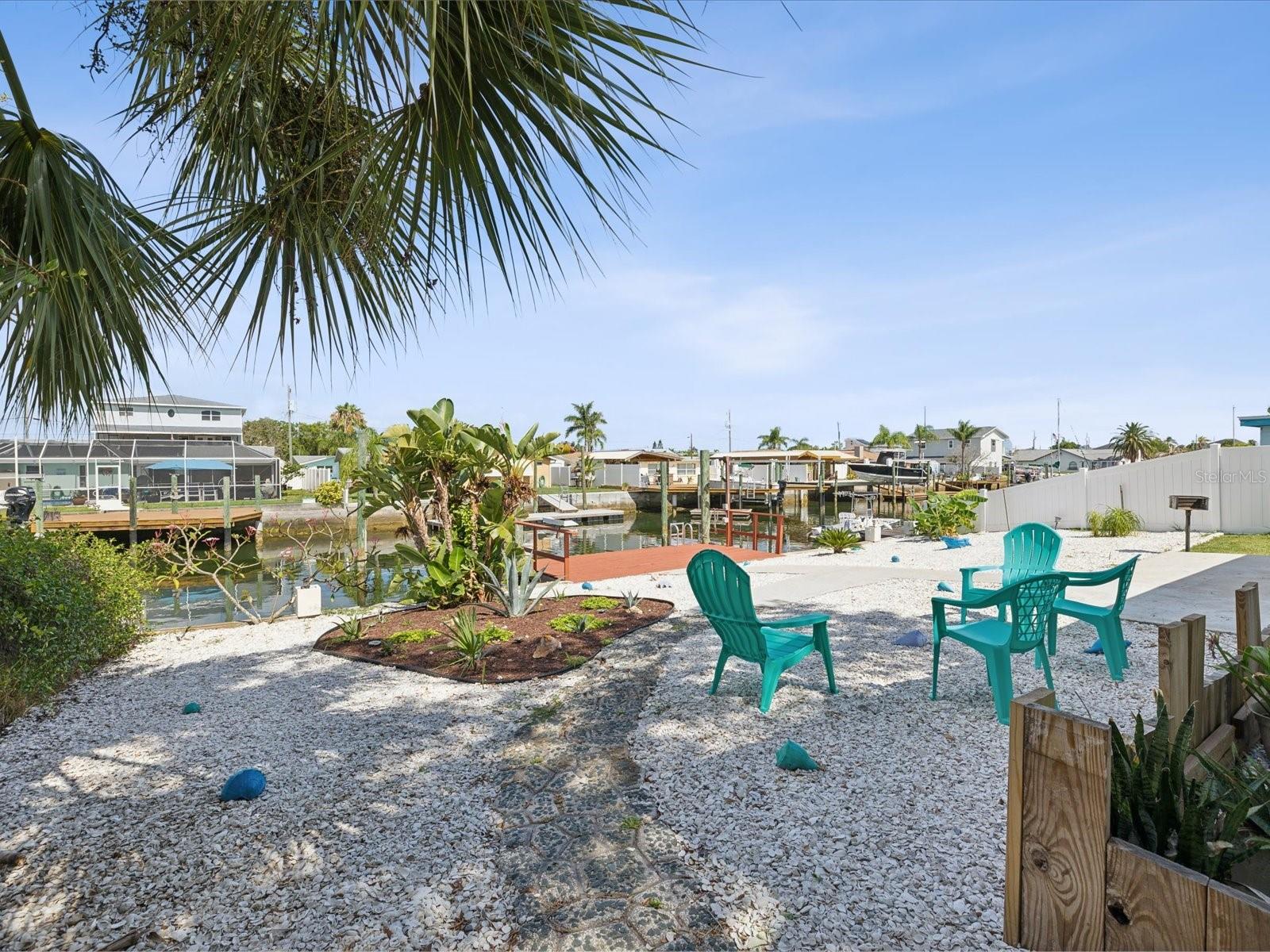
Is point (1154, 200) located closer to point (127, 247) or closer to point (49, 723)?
point (127, 247)

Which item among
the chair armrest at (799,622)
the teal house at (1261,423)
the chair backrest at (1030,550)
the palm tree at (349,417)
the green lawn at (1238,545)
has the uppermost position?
the palm tree at (349,417)

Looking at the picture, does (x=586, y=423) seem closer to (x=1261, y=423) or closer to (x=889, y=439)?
(x=889, y=439)

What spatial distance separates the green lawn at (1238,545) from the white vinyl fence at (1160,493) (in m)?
0.74

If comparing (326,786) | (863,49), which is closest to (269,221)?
(326,786)

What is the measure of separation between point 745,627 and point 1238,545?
11.8 m

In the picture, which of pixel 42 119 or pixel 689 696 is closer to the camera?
pixel 42 119

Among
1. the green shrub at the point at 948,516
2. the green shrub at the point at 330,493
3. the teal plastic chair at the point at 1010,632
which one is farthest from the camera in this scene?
the green shrub at the point at 330,493

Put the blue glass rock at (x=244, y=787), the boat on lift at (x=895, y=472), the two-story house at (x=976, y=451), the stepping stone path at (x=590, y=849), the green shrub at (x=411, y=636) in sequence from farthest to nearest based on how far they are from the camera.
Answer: the two-story house at (x=976, y=451) < the boat on lift at (x=895, y=472) < the green shrub at (x=411, y=636) < the blue glass rock at (x=244, y=787) < the stepping stone path at (x=590, y=849)

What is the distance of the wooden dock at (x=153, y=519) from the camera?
18.8 metres

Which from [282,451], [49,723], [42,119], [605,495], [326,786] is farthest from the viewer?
[282,451]

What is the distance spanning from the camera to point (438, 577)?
7.31 m

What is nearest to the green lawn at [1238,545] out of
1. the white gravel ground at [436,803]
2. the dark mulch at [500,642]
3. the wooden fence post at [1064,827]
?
the white gravel ground at [436,803]

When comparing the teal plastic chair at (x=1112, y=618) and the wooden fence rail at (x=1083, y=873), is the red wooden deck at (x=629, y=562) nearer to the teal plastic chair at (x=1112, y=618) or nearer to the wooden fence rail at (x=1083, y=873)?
the teal plastic chair at (x=1112, y=618)

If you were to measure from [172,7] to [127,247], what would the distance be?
0.88 m
